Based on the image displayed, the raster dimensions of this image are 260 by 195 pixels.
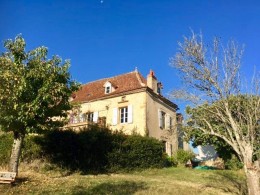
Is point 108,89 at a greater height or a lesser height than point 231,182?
greater

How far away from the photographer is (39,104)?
15227 millimetres

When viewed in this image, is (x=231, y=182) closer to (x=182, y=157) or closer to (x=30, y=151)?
(x=182, y=157)

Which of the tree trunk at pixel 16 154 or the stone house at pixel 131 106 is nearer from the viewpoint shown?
the tree trunk at pixel 16 154

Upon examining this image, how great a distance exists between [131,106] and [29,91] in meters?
16.3

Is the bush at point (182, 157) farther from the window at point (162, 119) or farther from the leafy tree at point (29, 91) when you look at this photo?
the leafy tree at point (29, 91)

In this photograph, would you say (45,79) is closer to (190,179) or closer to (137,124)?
(190,179)

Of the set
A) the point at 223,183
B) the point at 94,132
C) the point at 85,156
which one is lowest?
the point at 223,183

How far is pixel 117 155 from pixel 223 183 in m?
7.03

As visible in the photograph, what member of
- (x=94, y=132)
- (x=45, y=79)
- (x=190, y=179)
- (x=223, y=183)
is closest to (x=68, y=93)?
(x=45, y=79)

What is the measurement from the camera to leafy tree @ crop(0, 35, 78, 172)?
15.0 metres

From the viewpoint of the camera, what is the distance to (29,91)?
597 inches

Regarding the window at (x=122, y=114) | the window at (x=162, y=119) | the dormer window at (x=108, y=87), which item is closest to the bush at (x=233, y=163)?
the window at (x=162, y=119)

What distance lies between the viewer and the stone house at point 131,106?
30125mm

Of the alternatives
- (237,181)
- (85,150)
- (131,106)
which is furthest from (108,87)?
(237,181)
